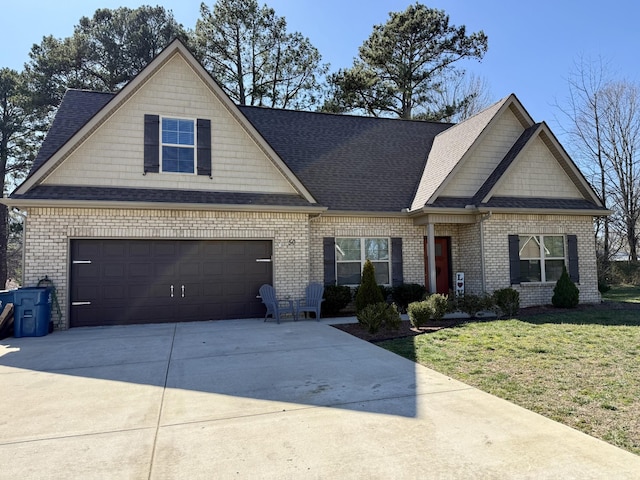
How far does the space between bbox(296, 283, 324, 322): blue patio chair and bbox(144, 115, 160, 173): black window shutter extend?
5106mm

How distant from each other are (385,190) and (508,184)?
3.74 meters

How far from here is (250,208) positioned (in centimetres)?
1134

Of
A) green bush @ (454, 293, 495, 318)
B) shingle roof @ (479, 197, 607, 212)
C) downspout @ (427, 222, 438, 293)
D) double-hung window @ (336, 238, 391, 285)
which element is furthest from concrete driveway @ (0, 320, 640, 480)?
shingle roof @ (479, 197, 607, 212)

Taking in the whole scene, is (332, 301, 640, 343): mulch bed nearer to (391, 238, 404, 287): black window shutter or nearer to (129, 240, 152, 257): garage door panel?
(391, 238, 404, 287): black window shutter

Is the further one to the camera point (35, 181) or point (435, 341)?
point (35, 181)

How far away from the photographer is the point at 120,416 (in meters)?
4.39

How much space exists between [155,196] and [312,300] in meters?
4.88

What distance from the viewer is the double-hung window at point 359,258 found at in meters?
13.2

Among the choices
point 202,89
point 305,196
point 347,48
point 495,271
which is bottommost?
point 495,271

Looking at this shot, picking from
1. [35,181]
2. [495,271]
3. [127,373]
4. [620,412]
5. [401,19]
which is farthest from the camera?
[401,19]

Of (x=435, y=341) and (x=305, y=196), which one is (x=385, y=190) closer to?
(x=305, y=196)

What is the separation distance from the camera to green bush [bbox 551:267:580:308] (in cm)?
1230

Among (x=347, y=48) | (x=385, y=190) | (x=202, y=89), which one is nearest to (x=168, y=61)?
(x=202, y=89)

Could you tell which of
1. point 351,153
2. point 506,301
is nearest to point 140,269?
point 351,153
